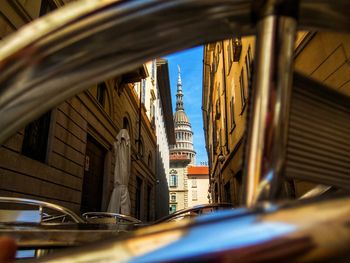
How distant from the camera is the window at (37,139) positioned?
623cm

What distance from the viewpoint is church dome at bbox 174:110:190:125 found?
299 feet

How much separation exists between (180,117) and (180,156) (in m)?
26.8

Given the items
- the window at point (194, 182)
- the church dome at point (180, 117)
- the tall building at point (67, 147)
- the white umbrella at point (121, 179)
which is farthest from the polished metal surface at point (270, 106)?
the church dome at point (180, 117)

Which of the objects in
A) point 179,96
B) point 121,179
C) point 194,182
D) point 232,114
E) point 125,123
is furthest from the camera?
point 179,96

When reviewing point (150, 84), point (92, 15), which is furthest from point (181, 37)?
point (150, 84)

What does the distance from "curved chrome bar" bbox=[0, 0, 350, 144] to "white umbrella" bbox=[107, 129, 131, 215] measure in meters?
7.54

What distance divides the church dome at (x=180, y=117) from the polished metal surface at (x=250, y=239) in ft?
296

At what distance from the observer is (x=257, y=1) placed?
0.61 metres

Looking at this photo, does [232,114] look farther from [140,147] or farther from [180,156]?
[180,156]

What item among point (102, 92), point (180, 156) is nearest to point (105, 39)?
point (102, 92)

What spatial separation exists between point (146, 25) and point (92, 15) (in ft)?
0.33

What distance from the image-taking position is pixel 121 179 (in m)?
8.45

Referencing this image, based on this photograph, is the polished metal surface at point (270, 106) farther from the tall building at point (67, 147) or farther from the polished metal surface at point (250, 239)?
the tall building at point (67, 147)

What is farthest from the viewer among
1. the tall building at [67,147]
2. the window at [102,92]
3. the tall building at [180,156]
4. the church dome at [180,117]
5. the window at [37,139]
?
the church dome at [180,117]
